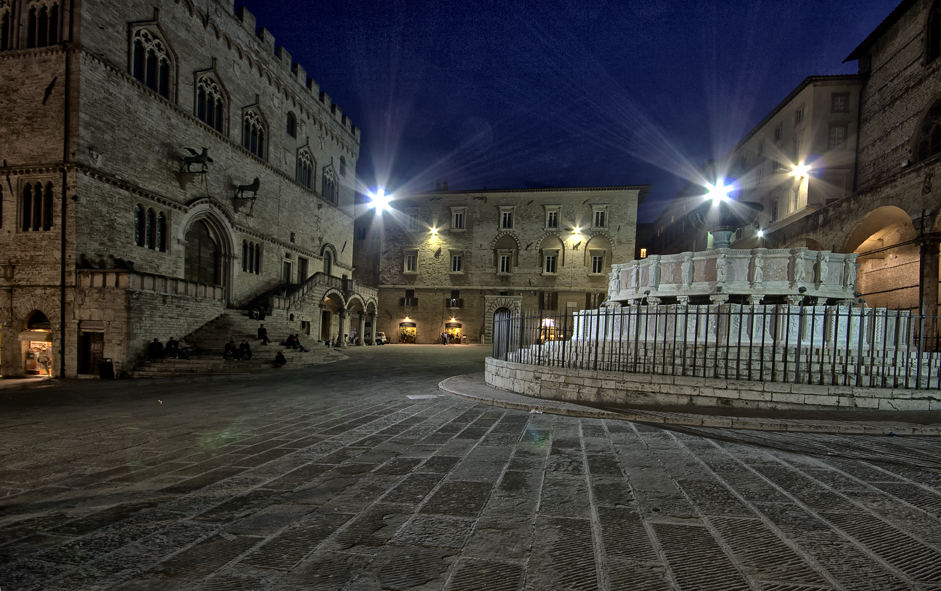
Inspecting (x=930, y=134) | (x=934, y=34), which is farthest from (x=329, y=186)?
(x=934, y=34)

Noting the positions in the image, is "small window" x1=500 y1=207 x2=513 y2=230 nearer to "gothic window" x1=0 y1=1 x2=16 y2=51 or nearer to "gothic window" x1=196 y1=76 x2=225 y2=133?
"gothic window" x1=196 y1=76 x2=225 y2=133

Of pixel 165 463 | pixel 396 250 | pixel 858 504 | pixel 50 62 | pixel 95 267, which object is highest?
pixel 50 62

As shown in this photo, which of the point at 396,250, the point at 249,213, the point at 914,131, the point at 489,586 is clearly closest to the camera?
the point at 489,586

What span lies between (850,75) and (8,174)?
39.8 meters

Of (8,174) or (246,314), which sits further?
(246,314)

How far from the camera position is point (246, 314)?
815 inches

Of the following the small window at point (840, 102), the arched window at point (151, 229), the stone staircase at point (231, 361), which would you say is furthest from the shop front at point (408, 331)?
the small window at point (840, 102)

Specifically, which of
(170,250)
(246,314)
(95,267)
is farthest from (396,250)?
(95,267)

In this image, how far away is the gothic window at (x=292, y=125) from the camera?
1065 inches

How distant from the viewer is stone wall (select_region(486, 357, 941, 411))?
7355 mm

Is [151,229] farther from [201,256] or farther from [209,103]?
[209,103]

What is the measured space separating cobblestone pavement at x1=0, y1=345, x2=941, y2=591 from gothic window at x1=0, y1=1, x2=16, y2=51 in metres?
16.7

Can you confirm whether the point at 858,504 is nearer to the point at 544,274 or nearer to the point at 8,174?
the point at 8,174

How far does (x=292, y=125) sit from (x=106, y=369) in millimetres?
18749
